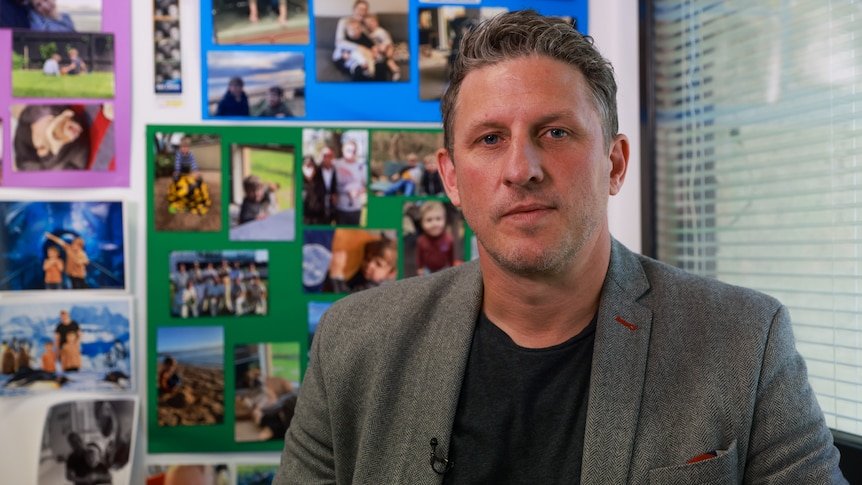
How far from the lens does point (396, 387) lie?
127 cm

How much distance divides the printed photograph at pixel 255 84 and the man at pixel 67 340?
→ 536 millimetres

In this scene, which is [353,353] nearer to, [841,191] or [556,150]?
[556,150]

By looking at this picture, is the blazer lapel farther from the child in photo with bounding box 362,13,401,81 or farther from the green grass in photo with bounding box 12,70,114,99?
the green grass in photo with bounding box 12,70,114,99

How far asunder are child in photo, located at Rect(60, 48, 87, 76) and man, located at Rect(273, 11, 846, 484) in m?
0.85

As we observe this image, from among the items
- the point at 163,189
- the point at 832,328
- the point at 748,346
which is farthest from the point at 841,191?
the point at 163,189

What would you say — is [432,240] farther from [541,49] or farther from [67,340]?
[67,340]

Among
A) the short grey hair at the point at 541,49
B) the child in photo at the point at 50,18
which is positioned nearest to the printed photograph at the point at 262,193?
the child in photo at the point at 50,18

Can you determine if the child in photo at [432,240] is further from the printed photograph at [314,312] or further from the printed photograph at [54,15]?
the printed photograph at [54,15]

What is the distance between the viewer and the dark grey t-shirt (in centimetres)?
117

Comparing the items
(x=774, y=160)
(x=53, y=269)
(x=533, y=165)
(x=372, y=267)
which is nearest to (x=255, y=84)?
(x=372, y=267)

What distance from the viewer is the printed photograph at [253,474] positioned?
1716mm

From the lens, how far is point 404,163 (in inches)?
69.7

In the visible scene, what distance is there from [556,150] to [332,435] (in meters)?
0.60

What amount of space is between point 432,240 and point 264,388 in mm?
507
